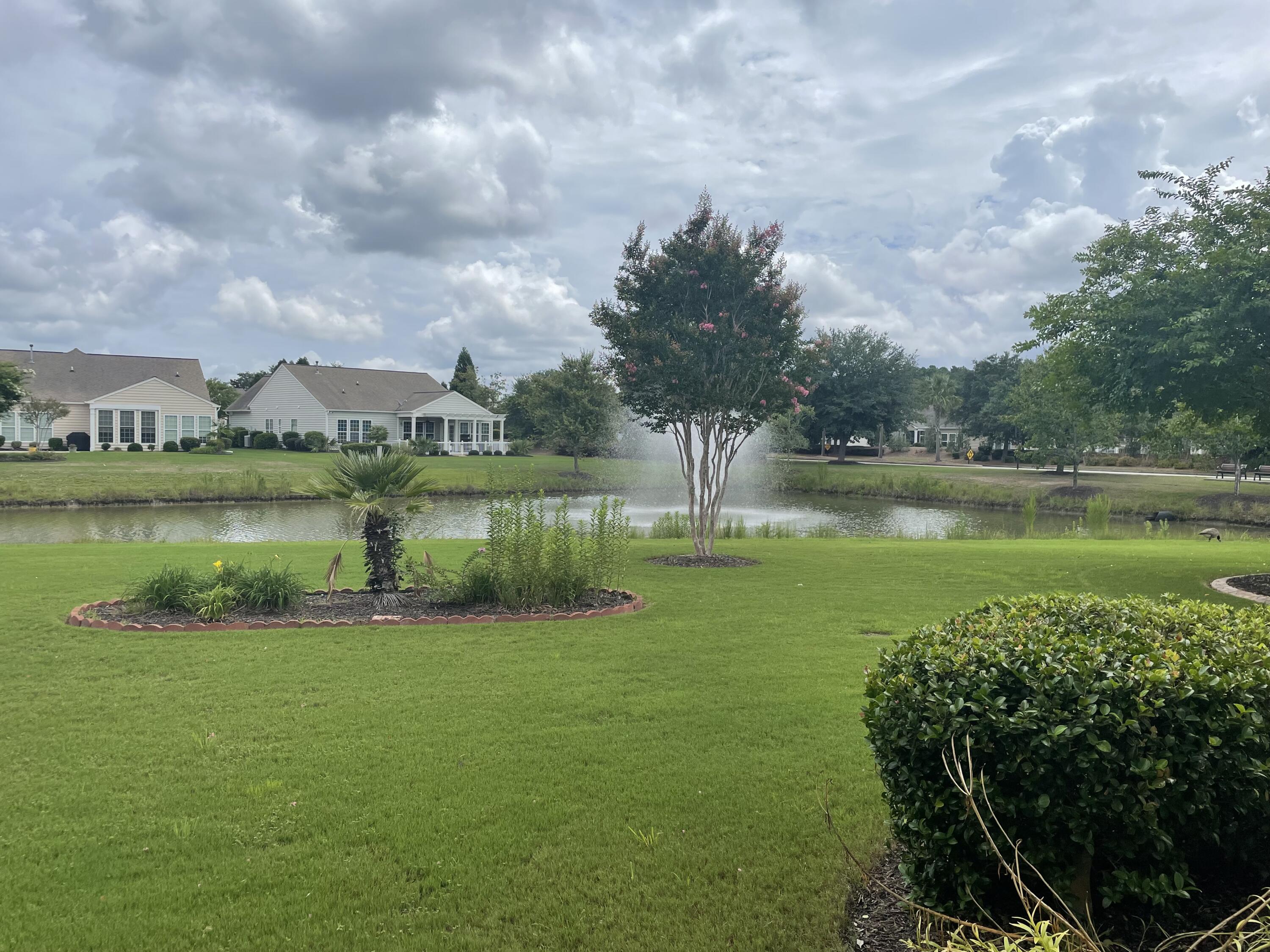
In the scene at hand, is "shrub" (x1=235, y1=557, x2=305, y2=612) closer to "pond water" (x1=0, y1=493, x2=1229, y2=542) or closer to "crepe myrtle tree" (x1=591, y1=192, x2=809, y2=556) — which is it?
"crepe myrtle tree" (x1=591, y1=192, x2=809, y2=556)

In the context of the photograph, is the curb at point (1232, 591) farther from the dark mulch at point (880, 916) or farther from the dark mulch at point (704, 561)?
the dark mulch at point (880, 916)

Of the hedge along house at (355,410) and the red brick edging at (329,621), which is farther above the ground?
the hedge along house at (355,410)

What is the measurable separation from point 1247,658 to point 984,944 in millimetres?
1422

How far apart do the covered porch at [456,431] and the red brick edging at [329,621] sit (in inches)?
1869

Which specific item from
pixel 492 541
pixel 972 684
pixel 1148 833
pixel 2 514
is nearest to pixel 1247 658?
pixel 1148 833

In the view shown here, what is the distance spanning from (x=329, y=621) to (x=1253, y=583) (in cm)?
1190

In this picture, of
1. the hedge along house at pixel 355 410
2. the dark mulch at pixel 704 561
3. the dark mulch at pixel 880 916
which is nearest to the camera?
the dark mulch at pixel 880 916

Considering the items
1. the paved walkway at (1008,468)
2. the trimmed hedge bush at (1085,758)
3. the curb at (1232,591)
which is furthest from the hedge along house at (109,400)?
the trimmed hedge bush at (1085,758)

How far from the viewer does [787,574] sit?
1201cm

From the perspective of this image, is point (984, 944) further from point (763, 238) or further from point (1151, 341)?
point (763, 238)

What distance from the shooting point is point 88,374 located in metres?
49.6

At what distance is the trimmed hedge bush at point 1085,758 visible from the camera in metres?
2.51

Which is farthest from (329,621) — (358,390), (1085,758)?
(358,390)

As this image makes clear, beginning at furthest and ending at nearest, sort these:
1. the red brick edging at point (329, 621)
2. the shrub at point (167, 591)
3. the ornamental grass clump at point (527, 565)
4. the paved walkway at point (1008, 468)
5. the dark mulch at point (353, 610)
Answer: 1. the paved walkway at point (1008, 468)
2. the ornamental grass clump at point (527, 565)
3. the shrub at point (167, 591)
4. the dark mulch at point (353, 610)
5. the red brick edging at point (329, 621)
